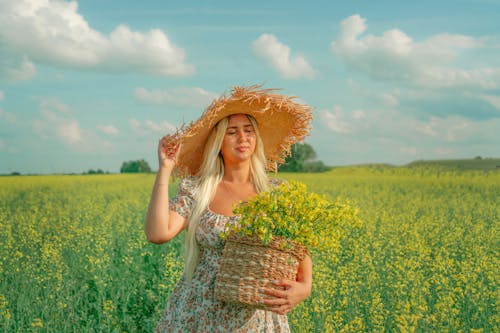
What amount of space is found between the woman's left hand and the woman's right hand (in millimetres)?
826

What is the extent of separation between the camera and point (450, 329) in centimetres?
414

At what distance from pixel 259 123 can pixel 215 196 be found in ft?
1.94

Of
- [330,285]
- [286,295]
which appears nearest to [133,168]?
[330,285]

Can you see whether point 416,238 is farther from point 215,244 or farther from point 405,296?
point 215,244

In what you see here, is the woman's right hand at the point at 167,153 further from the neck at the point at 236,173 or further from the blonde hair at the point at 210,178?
the neck at the point at 236,173

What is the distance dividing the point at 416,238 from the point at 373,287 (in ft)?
8.00

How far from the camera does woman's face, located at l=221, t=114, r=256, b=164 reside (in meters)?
2.95

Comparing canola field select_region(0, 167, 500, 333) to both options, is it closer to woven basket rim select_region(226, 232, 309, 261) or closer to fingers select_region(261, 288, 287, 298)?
woven basket rim select_region(226, 232, 309, 261)

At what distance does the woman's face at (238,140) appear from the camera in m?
2.95

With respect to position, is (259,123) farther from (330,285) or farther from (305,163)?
(305,163)

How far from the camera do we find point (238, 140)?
2994mm

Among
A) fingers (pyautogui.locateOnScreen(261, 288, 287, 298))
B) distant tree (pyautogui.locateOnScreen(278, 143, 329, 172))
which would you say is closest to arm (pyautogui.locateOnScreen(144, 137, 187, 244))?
fingers (pyautogui.locateOnScreen(261, 288, 287, 298))

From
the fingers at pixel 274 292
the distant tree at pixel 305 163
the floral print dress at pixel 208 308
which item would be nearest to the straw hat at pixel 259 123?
the floral print dress at pixel 208 308

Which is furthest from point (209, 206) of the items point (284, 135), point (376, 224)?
point (376, 224)
